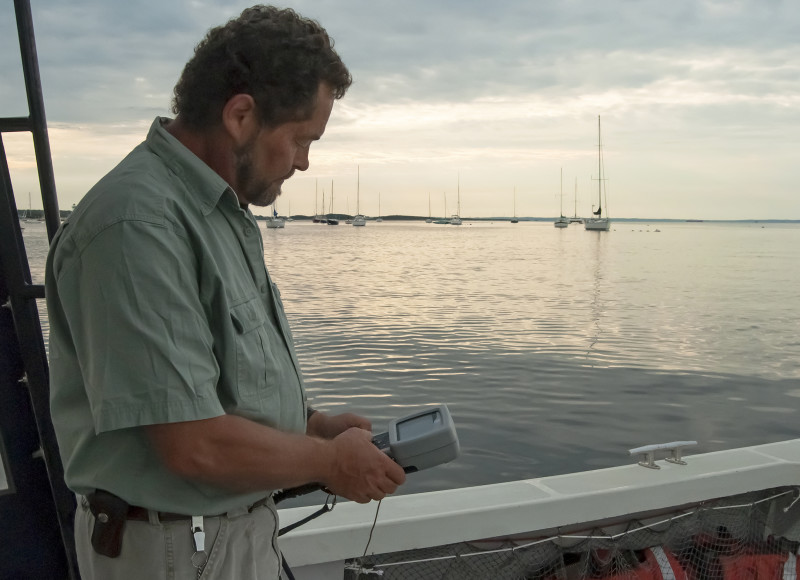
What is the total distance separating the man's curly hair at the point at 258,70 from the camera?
1.49m

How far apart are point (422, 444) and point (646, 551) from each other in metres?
1.68

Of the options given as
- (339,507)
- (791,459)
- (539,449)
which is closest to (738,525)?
(791,459)

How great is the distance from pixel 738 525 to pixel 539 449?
15.5 feet

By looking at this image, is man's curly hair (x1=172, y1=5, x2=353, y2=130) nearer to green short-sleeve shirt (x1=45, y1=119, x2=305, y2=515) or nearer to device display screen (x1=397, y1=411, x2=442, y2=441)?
green short-sleeve shirt (x1=45, y1=119, x2=305, y2=515)

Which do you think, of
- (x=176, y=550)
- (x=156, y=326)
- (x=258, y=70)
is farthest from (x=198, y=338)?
(x=258, y=70)

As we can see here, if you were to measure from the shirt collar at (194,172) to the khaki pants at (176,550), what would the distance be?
61 centimetres

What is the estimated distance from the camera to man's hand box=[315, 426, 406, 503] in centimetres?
146

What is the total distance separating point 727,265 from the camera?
37312 mm

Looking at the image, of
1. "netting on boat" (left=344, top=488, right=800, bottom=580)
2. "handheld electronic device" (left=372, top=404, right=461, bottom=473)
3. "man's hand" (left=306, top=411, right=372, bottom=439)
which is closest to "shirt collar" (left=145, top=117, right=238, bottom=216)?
A: "handheld electronic device" (left=372, top=404, right=461, bottom=473)

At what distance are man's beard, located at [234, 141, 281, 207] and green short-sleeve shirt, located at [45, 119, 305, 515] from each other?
0.21 feet

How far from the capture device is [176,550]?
1.44 meters

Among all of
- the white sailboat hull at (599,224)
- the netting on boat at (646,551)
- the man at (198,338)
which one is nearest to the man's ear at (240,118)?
the man at (198,338)

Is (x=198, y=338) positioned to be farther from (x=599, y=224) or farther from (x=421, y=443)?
(x=599, y=224)

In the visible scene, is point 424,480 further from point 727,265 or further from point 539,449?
point 727,265
